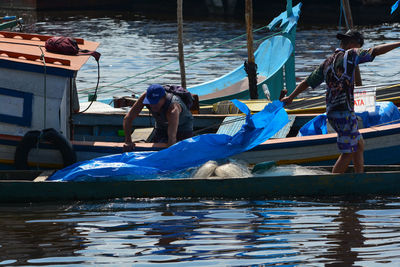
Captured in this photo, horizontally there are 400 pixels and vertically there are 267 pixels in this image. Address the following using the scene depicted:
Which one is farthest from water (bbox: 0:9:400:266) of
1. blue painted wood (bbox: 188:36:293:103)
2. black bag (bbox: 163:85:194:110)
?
blue painted wood (bbox: 188:36:293:103)

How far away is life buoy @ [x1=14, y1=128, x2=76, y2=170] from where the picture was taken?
29.6 feet

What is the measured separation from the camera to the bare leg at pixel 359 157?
337 inches

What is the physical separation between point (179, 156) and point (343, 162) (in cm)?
208

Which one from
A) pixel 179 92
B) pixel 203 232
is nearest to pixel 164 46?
pixel 179 92

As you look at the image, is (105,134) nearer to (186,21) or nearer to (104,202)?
(104,202)

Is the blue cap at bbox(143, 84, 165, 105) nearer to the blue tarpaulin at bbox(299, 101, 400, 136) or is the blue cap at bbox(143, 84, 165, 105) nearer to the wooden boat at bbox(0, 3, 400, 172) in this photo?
the wooden boat at bbox(0, 3, 400, 172)

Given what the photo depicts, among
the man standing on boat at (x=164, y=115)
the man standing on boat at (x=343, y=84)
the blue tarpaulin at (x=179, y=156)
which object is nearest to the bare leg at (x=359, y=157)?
the man standing on boat at (x=343, y=84)

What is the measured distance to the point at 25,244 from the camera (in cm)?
736

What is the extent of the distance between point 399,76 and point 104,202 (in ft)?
47.9

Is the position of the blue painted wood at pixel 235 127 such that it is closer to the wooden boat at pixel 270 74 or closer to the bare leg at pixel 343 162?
the bare leg at pixel 343 162

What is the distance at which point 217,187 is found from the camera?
349 inches

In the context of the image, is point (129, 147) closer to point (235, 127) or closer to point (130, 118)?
point (130, 118)

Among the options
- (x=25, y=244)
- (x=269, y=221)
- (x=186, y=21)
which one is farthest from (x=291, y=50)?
(x=186, y=21)

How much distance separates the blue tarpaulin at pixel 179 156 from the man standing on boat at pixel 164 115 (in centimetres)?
29
